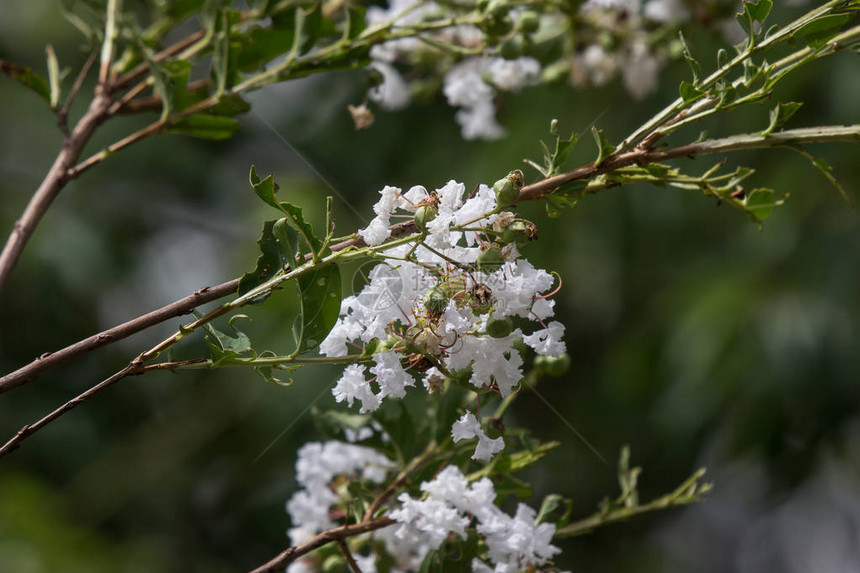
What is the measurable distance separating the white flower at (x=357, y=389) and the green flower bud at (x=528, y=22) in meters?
0.51

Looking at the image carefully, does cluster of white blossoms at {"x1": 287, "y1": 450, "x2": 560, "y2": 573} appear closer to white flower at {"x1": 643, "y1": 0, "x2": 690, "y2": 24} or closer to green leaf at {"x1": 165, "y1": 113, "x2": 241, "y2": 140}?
green leaf at {"x1": 165, "y1": 113, "x2": 241, "y2": 140}

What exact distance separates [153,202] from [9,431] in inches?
34.2

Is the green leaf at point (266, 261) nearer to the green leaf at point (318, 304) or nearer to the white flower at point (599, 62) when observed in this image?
the green leaf at point (318, 304)

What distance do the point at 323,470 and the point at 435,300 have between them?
395 mm

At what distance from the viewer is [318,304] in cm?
56

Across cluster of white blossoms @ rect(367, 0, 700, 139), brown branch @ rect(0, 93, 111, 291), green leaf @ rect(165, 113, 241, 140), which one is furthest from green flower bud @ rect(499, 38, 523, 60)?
brown branch @ rect(0, 93, 111, 291)

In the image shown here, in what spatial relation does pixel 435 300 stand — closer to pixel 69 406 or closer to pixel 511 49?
pixel 69 406

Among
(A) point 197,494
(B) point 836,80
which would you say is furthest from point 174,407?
(B) point 836,80

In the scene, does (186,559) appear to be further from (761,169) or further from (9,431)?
(761,169)

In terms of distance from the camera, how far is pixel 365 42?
85cm

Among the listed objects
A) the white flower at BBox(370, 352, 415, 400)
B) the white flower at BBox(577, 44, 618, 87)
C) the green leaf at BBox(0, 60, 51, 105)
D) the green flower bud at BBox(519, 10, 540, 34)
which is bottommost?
the white flower at BBox(370, 352, 415, 400)

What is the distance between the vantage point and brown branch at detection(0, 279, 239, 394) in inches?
20.3

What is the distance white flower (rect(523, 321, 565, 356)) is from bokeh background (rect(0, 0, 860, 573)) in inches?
47.1

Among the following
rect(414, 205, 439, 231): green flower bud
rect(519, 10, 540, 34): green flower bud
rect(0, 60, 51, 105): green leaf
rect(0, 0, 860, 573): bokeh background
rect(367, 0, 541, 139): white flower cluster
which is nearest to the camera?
rect(414, 205, 439, 231): green flower bud
